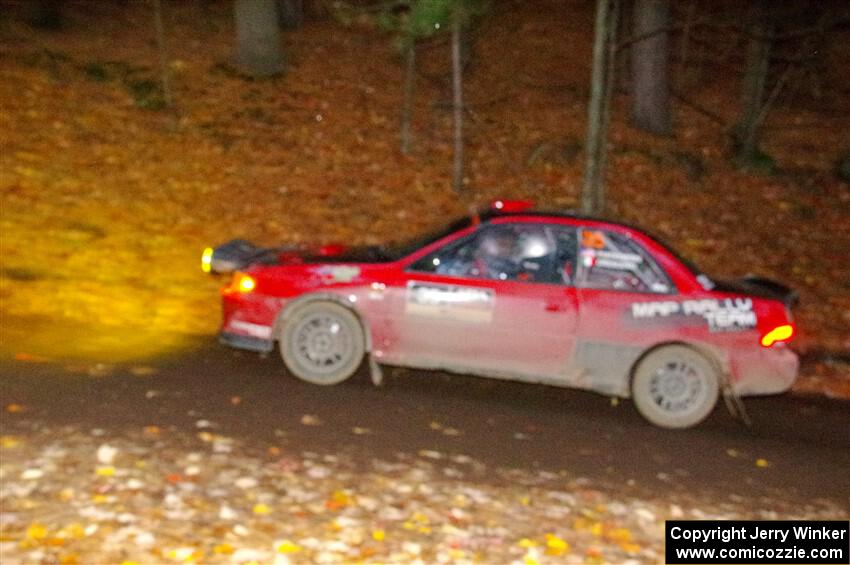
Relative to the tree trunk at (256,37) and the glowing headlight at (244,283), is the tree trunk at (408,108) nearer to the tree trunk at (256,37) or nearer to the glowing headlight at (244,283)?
the tree trunk at (256,37)

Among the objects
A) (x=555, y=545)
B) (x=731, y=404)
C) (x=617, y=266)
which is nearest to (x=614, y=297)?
(x=617, y=266)

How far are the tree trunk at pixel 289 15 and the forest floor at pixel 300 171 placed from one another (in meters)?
1.46

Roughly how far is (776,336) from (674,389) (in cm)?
92

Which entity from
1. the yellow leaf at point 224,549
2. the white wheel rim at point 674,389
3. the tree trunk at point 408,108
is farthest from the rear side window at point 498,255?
the tree trunk at point 408,108

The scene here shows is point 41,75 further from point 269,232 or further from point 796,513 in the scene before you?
point 796,513

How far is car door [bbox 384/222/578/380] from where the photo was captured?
25.0 feet

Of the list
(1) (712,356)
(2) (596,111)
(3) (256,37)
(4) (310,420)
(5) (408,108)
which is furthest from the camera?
(3) (256,37)

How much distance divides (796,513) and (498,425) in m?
2.27

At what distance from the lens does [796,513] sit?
6125mm

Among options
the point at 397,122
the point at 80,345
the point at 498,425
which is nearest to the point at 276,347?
the point at 80,345

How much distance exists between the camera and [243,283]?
793cm

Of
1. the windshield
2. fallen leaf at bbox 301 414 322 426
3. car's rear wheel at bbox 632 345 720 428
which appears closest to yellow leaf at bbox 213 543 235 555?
fallen leaf at bbox 301 414 322 426

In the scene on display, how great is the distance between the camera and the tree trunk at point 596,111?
1098 centimetres

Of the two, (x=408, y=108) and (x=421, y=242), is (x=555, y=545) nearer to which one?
(x=421, y=242)
